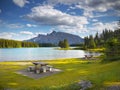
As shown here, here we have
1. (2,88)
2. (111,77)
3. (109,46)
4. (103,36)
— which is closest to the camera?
(2,88)

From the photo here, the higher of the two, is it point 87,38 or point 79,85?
point 87,38

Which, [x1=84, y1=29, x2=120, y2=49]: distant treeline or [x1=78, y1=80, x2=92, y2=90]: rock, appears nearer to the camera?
[x1=78, y1=80, x2=92, y2=90]: rock

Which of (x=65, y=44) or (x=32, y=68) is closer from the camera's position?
(x=32, y=68)

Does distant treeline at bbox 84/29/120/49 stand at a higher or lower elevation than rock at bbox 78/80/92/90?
higher

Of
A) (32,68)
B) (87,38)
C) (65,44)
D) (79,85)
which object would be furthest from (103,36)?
(79,85)

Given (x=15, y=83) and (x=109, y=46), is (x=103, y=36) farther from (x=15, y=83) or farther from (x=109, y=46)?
(x=15, y=83)

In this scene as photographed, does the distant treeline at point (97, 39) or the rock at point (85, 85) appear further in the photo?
the distant treeline at point (97, 39)

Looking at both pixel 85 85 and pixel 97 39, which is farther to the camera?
pixel 97 39

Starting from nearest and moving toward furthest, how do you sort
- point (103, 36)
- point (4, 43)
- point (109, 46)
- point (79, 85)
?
point (79, 85)
point (109, 46)
point (103, 36)
point (4, 43)

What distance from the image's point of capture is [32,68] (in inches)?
912

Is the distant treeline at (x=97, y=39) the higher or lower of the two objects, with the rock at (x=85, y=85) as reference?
higher

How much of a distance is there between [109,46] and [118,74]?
62.2 ft

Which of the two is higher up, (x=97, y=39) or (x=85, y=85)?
(x=97, y=39)

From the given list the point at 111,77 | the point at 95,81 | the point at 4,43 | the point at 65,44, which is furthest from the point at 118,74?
the point at 4,43
